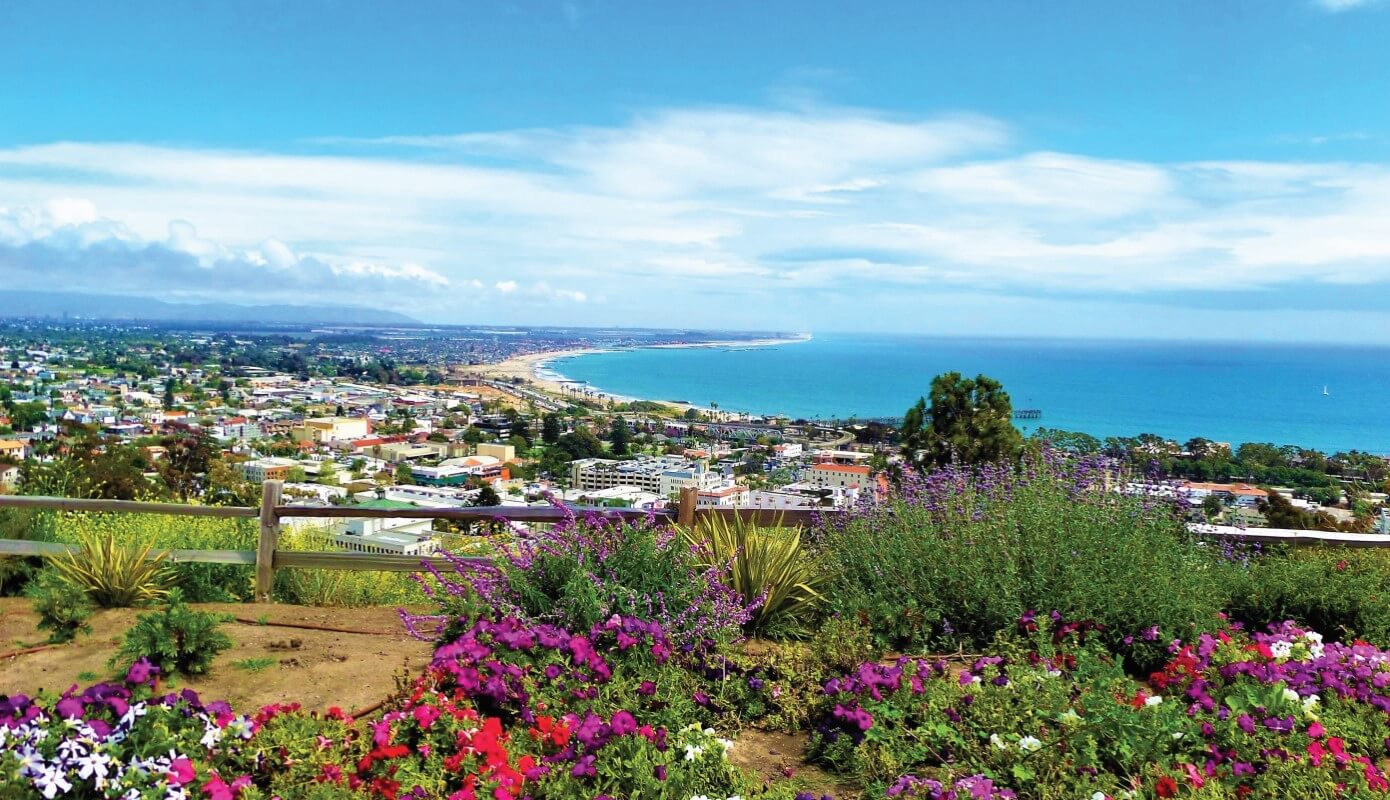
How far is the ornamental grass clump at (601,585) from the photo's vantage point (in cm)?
475

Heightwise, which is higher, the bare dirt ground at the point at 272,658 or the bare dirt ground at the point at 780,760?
the bare dirt ground at the point at 780,760

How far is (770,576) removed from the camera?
5805 mm

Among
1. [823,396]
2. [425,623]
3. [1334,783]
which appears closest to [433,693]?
[425,623]

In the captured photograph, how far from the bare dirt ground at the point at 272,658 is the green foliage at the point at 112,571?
146 millimetres

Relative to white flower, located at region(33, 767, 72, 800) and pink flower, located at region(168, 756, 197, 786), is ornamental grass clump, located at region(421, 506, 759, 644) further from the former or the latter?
white flower, located at region(33, 767, 72, 800)

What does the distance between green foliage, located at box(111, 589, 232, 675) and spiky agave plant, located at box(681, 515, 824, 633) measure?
264cm

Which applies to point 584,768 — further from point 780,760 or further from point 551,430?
point 551,430

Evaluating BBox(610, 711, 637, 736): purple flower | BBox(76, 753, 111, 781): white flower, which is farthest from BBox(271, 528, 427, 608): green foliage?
BBox(76, 753, 111, 781): white flower

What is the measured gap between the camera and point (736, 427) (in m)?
58.2

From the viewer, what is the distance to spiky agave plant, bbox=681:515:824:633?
18.8ft

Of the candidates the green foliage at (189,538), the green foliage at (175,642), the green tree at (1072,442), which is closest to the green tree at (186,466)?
the green foliage at (189,538)

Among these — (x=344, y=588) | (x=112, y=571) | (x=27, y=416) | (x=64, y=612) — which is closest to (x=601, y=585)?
(x=344, y=588)

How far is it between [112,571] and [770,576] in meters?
4.50

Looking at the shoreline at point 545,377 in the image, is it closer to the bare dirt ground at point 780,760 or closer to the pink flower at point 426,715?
the bare dirt ground at point 780,760
